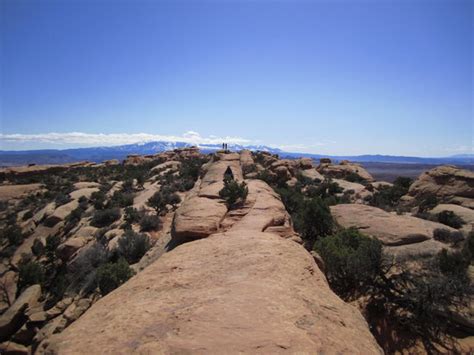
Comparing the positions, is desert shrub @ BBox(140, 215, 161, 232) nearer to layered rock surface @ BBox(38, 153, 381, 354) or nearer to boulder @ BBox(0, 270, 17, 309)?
boulder @ BBox(0, 270, 17, 309)

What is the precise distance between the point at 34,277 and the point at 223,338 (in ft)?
46.7

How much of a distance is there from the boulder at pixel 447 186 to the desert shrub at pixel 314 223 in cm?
1380

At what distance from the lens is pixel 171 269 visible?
265 inches

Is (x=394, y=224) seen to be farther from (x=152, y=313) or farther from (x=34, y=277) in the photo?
(x=34, y=277)

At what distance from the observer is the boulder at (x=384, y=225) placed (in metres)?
12.2

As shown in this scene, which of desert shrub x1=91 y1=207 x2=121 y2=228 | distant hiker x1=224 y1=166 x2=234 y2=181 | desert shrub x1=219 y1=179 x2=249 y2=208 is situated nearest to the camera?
desert shrub x1=219 y1=179 x2=249 y2=208

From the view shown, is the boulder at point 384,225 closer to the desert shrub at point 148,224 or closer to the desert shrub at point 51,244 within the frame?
the desert shrub at point 148,224

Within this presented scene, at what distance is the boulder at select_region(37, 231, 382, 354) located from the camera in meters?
3.88

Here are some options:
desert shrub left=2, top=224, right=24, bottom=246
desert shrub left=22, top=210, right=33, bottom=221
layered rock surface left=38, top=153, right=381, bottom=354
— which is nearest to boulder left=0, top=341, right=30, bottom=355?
layered rock surface left=38, top=153, right=381, bottom=354

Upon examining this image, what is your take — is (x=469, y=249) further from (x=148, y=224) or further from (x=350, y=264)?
(x=148, y=224)

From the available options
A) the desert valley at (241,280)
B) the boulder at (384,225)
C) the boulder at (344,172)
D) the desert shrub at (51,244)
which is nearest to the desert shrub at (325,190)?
the desert valley at (241,280)

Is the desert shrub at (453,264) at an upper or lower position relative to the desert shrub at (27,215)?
upper

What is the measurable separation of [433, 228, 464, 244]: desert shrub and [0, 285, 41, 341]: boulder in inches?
756

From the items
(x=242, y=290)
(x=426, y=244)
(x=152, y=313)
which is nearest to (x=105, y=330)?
(x=152, y=313)
